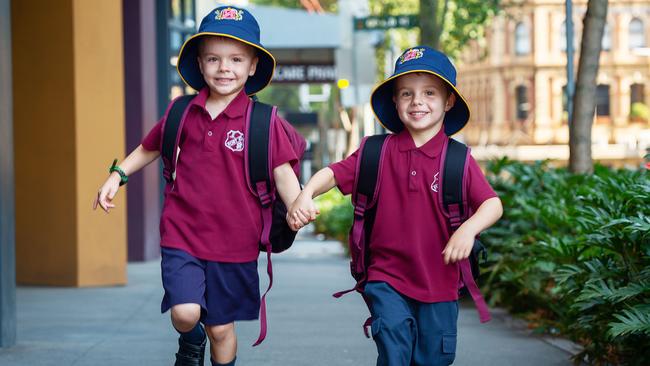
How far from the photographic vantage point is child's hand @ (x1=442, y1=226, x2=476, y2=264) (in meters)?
4.83

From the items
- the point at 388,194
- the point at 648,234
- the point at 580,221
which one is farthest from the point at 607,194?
the point at 388,194

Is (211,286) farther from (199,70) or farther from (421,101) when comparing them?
(421,101)

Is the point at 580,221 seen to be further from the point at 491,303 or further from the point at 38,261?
the point at 38,261

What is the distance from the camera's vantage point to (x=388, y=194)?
5102 millimetres

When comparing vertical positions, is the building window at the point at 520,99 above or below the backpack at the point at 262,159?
above

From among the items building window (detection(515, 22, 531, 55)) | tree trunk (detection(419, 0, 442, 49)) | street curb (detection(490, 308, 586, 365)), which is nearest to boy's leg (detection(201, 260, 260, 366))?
street curb (detection(490, 308, 586, 365))

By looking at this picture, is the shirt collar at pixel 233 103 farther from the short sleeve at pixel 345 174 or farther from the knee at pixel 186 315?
the knee at pixel 186 315

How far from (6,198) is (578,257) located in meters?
3.41

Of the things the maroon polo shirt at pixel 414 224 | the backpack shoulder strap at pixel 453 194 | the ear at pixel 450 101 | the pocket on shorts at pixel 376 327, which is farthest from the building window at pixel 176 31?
the pocket on shorts at pixel 376 327

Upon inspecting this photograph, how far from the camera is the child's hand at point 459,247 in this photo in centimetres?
483

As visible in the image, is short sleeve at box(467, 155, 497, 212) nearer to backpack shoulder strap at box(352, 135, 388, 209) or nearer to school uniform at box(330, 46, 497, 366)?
school uniform at box(330, 46, 497, 366)

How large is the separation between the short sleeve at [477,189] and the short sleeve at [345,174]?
1.57 ft

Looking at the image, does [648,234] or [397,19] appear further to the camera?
[397,19]

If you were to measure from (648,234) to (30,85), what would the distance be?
7.27 m
